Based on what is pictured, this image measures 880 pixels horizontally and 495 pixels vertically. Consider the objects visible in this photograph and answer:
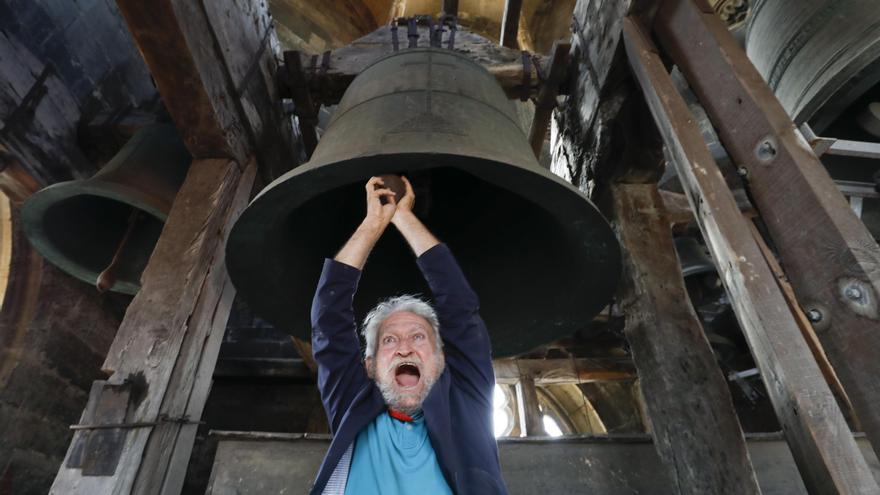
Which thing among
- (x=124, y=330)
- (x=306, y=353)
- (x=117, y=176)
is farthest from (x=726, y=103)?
(x=306, y=353)

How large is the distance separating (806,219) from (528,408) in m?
4.71

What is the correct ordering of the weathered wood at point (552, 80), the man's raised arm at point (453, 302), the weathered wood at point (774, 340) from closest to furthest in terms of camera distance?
the weathered wood at point (774, 340)
the man's raised arm at point (453, 302)
the weathered wood at point (552, 80)

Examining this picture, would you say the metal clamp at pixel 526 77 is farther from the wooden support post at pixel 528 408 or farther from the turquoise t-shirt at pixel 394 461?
the wooden support post at pixel 528 408

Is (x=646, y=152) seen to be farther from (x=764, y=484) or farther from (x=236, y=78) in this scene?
(x=236, y=78)

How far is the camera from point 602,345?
5414 mm

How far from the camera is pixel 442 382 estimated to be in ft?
3.88

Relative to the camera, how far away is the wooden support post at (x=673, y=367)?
1393 millimetres

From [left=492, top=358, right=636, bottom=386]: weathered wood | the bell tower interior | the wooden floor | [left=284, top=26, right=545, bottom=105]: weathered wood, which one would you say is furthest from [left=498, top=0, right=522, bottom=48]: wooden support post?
[left=492, top=358, right=636, bottom=386]: weathered wood

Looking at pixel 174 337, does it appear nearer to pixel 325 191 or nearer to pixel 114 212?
pixel 325 191

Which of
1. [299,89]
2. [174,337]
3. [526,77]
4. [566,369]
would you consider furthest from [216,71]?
[566,369]

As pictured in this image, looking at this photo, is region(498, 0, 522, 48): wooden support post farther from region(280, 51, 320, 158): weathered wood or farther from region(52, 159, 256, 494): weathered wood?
region(52, 159, 256, 494): weathered wood

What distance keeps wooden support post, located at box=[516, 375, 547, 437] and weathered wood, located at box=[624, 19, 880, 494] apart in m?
4.47

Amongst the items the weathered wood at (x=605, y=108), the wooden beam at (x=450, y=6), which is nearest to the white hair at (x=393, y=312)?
the weathered wood at (x=605, y=108)

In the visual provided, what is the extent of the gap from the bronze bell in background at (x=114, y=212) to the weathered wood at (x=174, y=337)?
257mm
